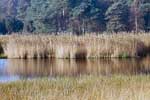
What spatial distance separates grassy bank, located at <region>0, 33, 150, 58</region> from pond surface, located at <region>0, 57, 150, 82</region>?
1.05 m

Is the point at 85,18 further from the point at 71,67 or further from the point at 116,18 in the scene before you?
the point at 71,67

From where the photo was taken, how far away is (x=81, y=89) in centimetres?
809

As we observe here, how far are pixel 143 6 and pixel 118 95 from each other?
28551 mm

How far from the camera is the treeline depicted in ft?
113

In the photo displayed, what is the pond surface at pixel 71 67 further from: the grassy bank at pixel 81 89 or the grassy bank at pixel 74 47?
the grassy bank at pixel 81 89

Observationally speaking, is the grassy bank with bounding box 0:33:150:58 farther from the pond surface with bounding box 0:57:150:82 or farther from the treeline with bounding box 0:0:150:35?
the treeline with bounding box 0:0:150:35

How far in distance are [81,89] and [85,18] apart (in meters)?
27.3

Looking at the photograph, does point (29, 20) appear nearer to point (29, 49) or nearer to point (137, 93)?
point (29, 49)

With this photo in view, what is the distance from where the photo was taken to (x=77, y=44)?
17047mm

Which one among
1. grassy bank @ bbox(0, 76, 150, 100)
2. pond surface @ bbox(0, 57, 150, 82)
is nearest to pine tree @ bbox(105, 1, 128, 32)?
pond surface @ bbox(0, 57, 150, 82)

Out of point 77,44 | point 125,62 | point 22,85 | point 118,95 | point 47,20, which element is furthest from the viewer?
point 47,20

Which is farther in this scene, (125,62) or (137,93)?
(125,62)

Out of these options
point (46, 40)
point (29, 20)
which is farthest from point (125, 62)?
point (29, 20)

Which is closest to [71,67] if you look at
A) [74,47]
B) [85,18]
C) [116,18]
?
[74,47]
